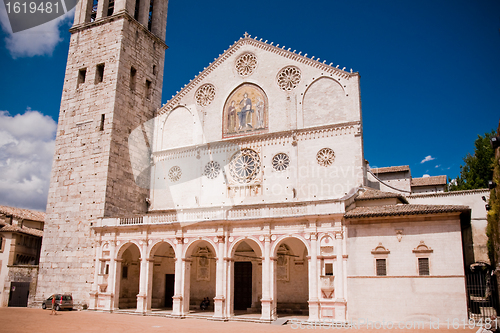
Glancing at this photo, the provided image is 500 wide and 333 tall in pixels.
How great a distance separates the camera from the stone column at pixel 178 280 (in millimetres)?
24516

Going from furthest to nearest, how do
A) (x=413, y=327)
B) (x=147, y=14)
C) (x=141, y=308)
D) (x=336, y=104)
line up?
(x=147, y=14) < (x=336, y=104) < (x=141, y=308) < (x=413, y=327)

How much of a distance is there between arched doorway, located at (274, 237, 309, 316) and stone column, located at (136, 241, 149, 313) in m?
8.01

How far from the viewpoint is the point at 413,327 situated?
19062mm

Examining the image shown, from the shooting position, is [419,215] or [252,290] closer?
[419,215]

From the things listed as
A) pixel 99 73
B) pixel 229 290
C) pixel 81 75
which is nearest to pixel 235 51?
pixel 99 73

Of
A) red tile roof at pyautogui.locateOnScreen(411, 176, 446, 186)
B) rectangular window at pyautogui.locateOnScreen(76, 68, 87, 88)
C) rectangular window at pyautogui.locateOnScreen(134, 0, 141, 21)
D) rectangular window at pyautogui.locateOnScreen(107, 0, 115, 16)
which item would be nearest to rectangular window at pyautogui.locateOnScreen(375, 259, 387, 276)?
red tile roof at pyautogui.locateOnScreen(411, 176, 446, 186)

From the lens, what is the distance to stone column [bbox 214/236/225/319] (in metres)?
23.2

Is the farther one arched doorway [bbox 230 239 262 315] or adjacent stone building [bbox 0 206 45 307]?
adjacent stone building [bbox 0 206 45 307]

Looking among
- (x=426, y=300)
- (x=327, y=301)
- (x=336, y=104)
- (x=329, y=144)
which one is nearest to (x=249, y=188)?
(x=329, y=144)

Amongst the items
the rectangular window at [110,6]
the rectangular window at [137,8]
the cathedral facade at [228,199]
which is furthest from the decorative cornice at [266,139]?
the rectangular window at [110,6]

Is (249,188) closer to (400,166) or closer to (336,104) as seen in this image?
(336,104)

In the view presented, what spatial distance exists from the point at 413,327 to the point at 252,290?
10.4 m

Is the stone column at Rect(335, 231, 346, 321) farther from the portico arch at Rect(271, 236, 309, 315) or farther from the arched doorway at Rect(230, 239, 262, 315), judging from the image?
the arched doorway at Rect(230, 239, 262, 315)

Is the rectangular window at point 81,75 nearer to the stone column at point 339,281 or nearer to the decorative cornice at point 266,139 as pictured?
the decorative cornice at point 266,139
